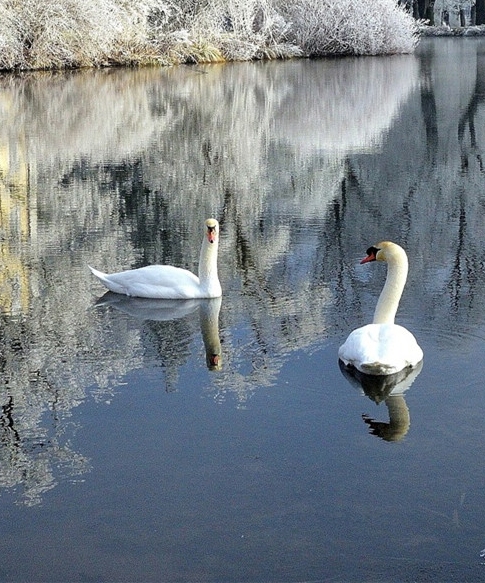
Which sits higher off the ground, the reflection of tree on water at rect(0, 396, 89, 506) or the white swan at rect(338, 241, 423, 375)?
the white swan at rect(338, 241, 423, 375)

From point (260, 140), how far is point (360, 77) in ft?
38.0

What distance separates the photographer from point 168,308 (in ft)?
25.6

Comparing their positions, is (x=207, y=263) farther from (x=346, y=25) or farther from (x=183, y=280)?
(x=346, y=25)

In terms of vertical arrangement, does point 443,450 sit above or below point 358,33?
below

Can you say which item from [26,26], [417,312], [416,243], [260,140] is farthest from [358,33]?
[417,312]

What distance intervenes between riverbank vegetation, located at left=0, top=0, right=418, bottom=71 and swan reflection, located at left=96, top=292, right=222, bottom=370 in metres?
20.8

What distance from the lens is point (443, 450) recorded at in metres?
5.29

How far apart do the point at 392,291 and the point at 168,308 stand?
1803mm

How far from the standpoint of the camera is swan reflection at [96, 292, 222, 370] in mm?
7441

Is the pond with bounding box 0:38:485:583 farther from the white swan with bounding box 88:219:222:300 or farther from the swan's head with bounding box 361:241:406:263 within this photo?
the swan's head with bounding box 361:241:406:263

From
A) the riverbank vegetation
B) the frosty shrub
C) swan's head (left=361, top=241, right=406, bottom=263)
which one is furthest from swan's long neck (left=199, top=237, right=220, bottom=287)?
the frosty shrub

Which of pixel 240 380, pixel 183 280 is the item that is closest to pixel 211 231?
pixel 183 280

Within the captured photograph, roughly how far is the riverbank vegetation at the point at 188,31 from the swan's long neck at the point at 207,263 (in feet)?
68.8

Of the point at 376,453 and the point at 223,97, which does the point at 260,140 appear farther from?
the point at 376,453
